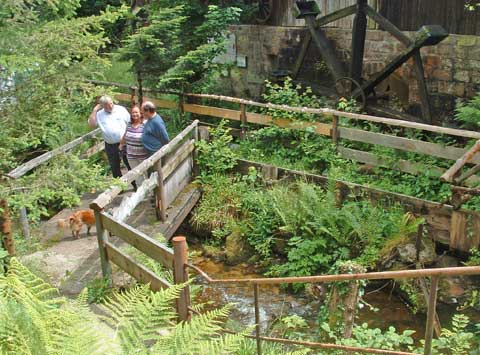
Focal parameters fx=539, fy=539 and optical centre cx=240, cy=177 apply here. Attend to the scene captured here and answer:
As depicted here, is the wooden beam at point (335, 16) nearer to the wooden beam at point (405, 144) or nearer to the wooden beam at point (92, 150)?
the wooden beam at point (405, 144)

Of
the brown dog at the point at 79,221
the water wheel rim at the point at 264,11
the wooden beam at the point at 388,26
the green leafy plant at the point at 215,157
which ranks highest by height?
the water wheel rim at the point at 264,11

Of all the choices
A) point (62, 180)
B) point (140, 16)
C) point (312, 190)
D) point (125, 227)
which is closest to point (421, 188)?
point (312, 190)

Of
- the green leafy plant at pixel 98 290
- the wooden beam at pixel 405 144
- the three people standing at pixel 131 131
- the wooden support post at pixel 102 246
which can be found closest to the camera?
the green leafy plant at pixel 98 290

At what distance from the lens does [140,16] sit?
16109 millimetres

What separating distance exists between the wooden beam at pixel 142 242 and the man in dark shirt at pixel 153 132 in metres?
2.17

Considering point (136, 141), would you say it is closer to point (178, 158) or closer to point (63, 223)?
point (178, 158)

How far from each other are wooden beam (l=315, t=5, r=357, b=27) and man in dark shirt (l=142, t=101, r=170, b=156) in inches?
210

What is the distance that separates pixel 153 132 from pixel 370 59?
19.5 feet

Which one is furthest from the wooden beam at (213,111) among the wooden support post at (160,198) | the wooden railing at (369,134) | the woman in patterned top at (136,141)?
the wooden support post at (160,198)

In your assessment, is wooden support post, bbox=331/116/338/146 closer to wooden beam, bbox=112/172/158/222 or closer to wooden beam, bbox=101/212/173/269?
wooden beam, bbox=112/172/158/222

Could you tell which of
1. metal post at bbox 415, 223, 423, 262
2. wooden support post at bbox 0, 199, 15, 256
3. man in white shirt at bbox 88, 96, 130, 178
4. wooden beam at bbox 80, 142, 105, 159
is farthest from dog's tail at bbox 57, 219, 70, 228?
metal post at bbox 415, 223, 423, 262

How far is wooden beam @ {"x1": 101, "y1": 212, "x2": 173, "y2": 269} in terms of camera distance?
15.5 ft

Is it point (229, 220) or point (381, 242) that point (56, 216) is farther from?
point (381, 242)

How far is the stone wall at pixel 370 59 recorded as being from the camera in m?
9.81
